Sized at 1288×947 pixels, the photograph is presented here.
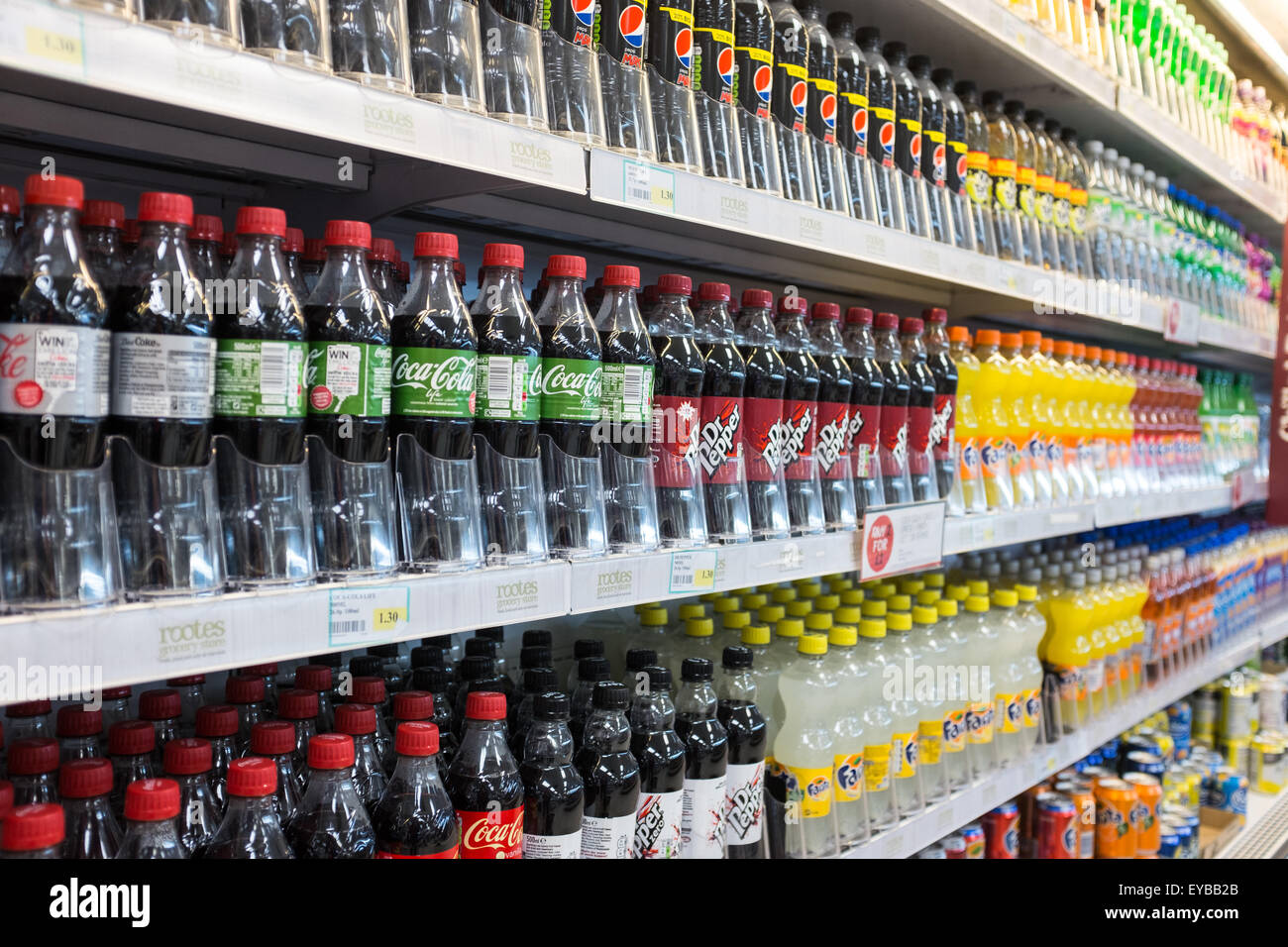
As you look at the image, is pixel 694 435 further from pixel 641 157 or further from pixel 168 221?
pixel 168 221

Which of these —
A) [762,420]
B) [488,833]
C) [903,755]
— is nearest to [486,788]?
[488,833]

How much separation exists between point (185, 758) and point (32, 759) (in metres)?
0.14

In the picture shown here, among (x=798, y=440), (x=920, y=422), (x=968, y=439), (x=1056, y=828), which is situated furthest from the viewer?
(x=1056, y=828)

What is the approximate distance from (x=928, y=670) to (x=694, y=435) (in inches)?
39.3

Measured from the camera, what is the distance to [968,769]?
7.48ft

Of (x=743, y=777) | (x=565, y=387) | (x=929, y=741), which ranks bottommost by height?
(x=929, y=741)

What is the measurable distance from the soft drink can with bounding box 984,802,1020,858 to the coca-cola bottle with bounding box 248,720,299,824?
1894 millimetres

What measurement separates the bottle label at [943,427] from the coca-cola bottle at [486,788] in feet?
4.21

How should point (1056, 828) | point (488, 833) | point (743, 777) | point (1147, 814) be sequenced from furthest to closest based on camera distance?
point (1147, 814), point (1056, 828), point (743, 777), point (488, 833)

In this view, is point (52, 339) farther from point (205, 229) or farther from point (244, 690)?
point (244, 690)

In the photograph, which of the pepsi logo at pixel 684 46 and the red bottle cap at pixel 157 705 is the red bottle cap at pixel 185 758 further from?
the pepsi logo at pixel 684 46

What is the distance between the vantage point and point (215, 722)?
3.81 feet

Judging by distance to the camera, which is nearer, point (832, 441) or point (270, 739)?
point (270, 739)

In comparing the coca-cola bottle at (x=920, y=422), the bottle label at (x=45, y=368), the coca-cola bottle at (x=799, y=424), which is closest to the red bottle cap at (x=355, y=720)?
the bottle label at (x=45, y=368)
